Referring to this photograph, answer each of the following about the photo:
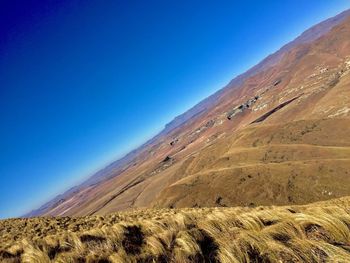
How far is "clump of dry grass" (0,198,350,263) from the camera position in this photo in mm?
5680

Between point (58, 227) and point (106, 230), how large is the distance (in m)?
17.2

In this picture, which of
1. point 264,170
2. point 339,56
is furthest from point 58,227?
point 339,56

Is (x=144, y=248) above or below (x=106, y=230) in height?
below

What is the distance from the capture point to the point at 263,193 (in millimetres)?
52906

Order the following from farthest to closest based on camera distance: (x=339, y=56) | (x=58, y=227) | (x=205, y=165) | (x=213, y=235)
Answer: (x=339, y=56) < (x=205, y=165) < (x=58, y=227) < (x=213, y=235)

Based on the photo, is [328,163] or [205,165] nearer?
[328,163]

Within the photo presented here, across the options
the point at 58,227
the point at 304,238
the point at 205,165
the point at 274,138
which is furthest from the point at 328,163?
the point at 304,238

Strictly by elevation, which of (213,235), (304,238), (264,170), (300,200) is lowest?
(300,200)

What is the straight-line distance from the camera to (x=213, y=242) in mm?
6297

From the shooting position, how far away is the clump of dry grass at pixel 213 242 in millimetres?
5680

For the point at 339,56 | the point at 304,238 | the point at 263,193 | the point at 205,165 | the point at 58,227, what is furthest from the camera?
the point at 339,56

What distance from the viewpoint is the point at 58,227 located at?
2283 cm

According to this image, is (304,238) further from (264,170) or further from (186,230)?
(264,170)

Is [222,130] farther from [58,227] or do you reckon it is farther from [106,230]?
[106,230]
